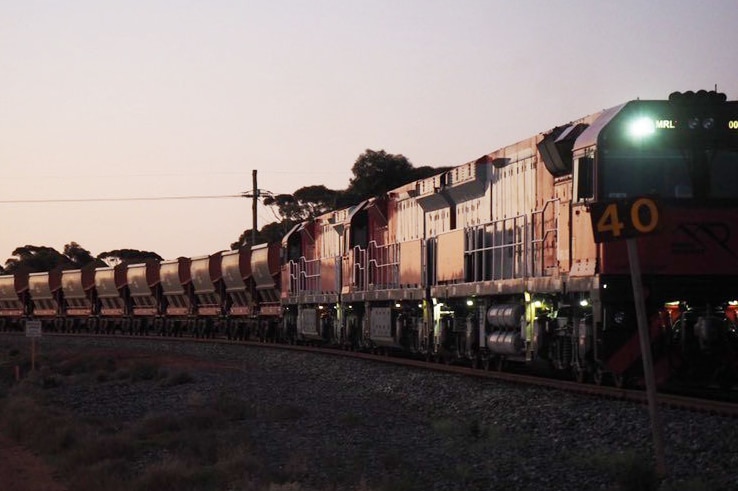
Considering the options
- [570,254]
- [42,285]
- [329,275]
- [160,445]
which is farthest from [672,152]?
[42,285]

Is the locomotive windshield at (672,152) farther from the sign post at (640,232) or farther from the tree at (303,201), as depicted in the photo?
the tree at (303,201)

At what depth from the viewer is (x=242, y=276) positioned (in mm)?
46250

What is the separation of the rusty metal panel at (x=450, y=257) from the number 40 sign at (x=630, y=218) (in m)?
12.1

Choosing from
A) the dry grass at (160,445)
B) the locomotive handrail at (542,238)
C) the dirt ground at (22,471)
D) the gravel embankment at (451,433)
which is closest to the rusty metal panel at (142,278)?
the dry grass at (160,445)

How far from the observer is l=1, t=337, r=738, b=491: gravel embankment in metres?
10.6

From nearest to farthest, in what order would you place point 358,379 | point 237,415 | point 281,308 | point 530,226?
1. point 237,415
2. point 530,226
3. point 358,379
4. point 281,308

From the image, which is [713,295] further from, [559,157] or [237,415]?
[237,415]

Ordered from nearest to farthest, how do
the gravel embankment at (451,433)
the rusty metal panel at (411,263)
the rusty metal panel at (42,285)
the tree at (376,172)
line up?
the gravel embankment at (451,433), the rusty metal panel at (411,263), the rusty metal panel at (42,285), the tree at (376,172)

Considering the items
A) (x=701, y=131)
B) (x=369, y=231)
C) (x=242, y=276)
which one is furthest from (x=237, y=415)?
(x=242, y=276)

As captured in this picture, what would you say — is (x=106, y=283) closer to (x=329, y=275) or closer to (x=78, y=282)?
(x=78, y=282)

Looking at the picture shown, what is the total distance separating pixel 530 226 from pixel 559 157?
78.2 inches

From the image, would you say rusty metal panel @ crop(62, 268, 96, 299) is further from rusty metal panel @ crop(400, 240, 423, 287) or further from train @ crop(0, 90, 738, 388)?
rusty metal panel @ crop(400, 240, 423, 287)

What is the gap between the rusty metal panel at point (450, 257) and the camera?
22766 millimetres

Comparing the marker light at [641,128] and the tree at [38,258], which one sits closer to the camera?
the marker light at [641,128]
